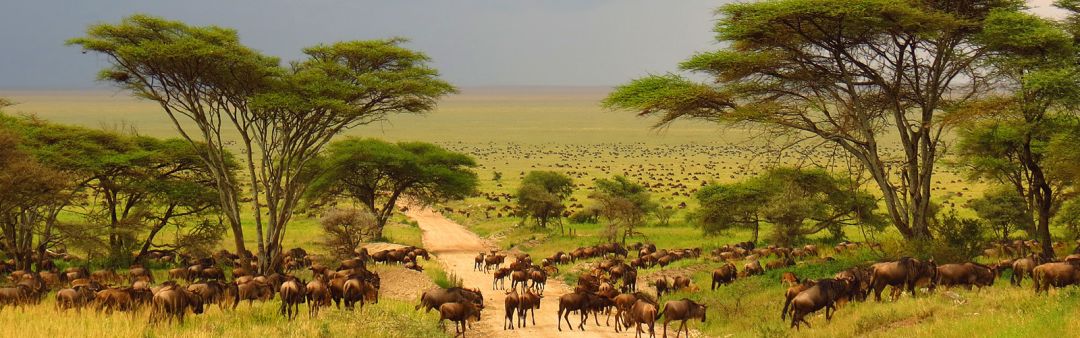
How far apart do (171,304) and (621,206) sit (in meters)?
25.2

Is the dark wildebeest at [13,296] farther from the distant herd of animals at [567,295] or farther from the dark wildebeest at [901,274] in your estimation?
the dark wildebeest at [901,274]

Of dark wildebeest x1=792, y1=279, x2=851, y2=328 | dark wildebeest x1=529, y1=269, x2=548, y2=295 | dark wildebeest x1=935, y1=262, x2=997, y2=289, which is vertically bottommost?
dark wildebeest x1=529, y1=269, x2=548, y2=295

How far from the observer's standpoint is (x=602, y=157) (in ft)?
375

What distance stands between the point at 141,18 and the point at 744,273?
18272 mm

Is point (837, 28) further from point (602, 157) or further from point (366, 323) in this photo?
point (602, 157)

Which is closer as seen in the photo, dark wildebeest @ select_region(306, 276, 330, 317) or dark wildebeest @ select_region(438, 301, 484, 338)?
dark wildebeest @ select_region(438, 301, 484, 338)

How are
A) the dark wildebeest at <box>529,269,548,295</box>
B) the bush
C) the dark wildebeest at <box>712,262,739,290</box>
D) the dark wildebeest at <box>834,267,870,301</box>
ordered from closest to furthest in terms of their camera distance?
the dark wildebeest at <box>834,267,870,301</box> < the dark wildebeest at <box>712,262,739,290</box> < the dark wildebeest at <box>529,269,548,295</box> < the bush

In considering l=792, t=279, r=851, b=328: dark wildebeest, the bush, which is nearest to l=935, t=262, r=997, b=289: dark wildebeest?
l=792, t=279, r=851, b=328: dark wildebeest

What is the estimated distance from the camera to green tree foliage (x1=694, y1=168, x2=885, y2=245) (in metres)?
28.3

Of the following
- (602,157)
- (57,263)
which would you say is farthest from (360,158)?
(602,157)

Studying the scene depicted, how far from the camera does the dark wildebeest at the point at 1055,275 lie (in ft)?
40.7

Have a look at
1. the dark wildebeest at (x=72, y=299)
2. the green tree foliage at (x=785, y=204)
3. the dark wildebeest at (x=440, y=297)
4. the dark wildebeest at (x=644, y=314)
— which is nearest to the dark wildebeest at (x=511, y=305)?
the dark wildebeest at (x=440, y=297)

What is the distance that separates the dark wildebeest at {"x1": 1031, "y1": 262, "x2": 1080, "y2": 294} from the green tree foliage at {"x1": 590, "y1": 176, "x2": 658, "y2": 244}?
21.8 metres

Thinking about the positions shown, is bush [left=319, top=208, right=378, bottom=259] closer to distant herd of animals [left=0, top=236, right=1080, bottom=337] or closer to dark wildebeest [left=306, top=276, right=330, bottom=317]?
distant herd of animals [left=0, top=236, right=1080, bottom=337]
